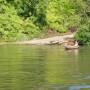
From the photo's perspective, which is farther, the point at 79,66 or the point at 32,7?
the point at 32,7

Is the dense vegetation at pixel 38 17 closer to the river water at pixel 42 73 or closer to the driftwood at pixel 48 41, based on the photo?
the driftwood at pixel 48 41

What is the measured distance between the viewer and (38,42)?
41188 millimetres

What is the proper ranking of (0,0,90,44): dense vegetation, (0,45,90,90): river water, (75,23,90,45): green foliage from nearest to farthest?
(0,45,90,90): river water → (75,23,90,45): green foliage → (0,0,90,44): dense vegetation

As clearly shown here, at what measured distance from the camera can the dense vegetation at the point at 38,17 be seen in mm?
45094

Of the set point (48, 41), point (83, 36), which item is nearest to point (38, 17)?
point (48, 41)

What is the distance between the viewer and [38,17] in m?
48.2

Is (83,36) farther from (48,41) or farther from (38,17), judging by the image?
(38,17)

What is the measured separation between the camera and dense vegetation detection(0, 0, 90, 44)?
45.1m

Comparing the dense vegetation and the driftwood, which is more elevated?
the dense vegetation

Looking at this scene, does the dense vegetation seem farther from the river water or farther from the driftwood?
the river water

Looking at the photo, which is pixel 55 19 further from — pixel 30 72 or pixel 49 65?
pixel 30 72

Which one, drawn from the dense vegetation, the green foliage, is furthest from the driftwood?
the dense vegetation

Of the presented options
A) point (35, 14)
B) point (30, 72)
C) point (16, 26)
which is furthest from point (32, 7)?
point (30, 72)

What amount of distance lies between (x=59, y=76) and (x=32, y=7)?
97.4ft
